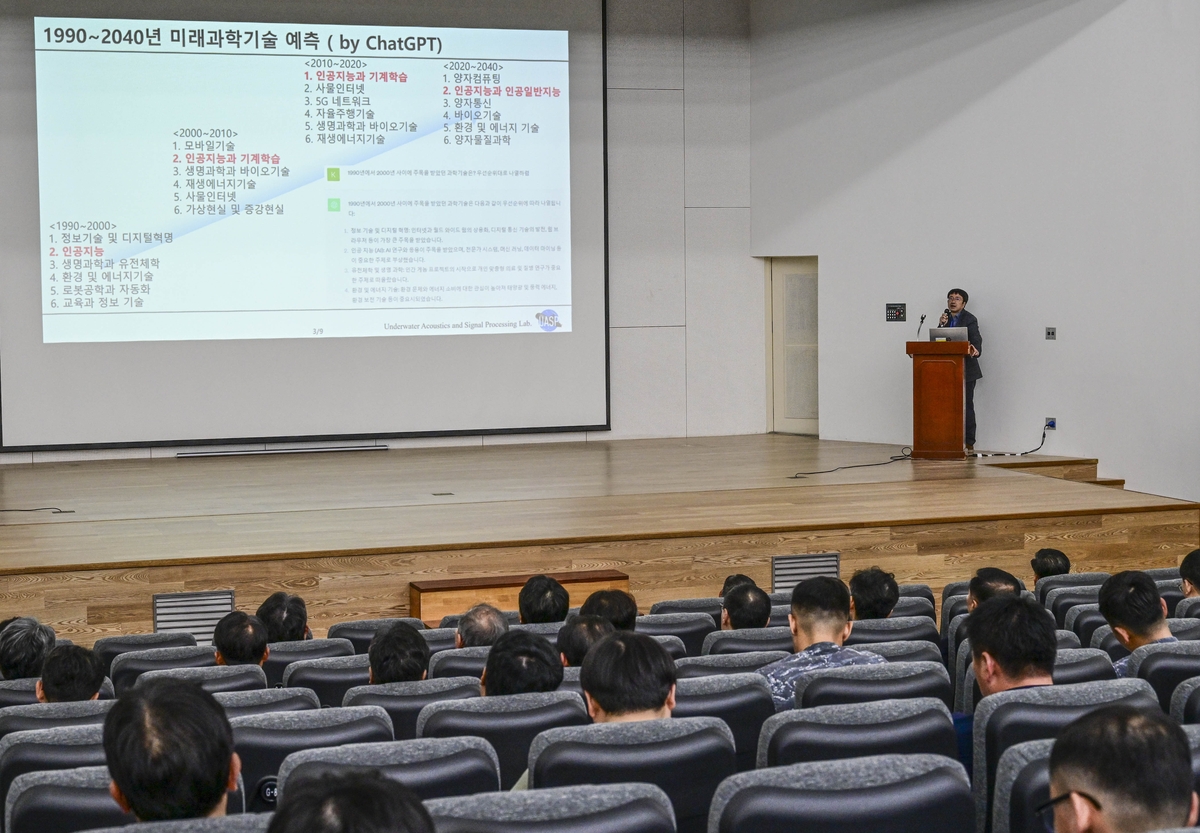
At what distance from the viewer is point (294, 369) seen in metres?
10.8

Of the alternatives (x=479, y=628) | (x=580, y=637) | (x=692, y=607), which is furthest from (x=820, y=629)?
(x=692, y=607)

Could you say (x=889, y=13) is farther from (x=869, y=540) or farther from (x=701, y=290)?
(x=869, y=540)

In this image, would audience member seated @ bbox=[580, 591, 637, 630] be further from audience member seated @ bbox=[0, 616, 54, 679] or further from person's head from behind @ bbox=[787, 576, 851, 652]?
audience member seated @ bbox=[0, 616, 54, 679]

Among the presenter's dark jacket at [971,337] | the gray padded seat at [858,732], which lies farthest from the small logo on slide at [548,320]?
the gray padded seat at [858,732]

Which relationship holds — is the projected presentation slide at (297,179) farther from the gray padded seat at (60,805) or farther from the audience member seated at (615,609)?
the gray padded seat at (60,805)

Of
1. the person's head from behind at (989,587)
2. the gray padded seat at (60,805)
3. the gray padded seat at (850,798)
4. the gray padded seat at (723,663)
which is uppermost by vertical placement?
the gray padded seat at (850,798)

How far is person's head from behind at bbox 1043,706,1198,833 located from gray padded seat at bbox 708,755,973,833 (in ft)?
0.72

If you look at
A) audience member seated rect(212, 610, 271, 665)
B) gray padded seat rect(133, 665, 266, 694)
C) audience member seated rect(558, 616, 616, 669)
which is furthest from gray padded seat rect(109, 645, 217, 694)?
audience member seated rect(558, 616, 616, 669)

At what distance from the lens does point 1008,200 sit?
33.0ft

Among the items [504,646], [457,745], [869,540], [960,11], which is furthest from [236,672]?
[960,11]

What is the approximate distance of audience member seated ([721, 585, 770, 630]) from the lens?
167 inches

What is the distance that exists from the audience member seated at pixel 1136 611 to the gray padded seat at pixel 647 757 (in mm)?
1671

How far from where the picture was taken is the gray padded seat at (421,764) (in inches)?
78.3

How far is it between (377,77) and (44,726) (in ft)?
28.5
